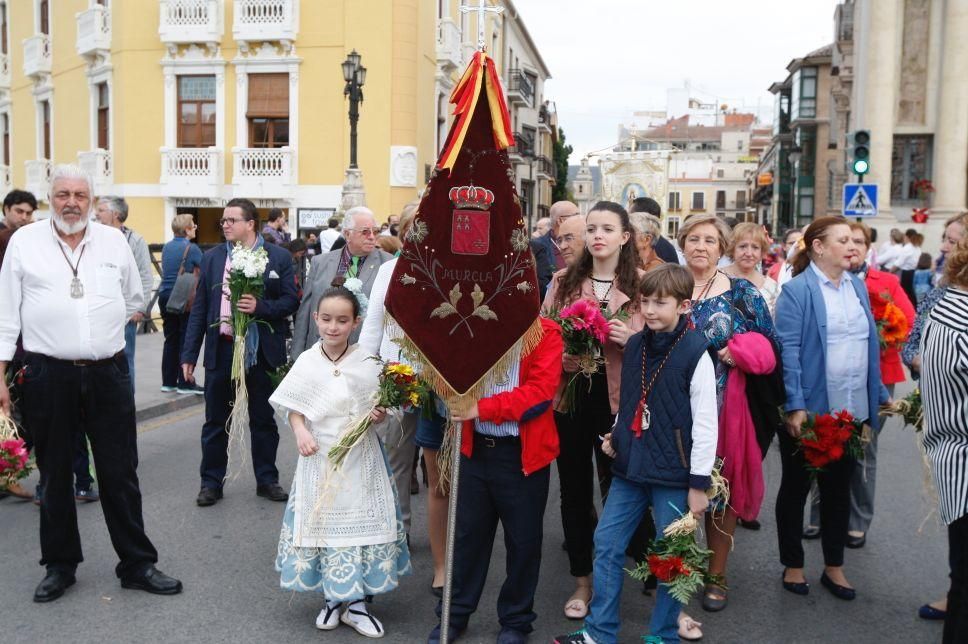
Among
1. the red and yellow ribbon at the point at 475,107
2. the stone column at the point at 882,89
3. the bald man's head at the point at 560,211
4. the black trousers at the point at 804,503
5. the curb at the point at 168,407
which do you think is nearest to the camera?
the red and yellow ribbon at the point at 475,107

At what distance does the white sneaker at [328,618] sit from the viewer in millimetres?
4699

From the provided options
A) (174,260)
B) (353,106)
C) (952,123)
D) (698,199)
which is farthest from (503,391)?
(698,199)

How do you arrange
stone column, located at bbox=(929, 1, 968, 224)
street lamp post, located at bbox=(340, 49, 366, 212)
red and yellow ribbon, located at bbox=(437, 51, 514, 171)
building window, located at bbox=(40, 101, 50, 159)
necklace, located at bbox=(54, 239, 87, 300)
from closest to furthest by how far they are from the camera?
red and yellow ribbon, located at bbox=(437, 51, 514, 171) < necklace, located at bbox=(54, 239, 87, 300) < street lamp post, located at bbox=(340, 49, 366, 212) < stone column, located at bbox=(929, 1, 968, 224) < building window, located at bbox=(40, 101, 50, 159)

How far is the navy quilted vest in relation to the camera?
429cm

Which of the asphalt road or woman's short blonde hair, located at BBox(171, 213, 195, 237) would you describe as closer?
the asphalt road

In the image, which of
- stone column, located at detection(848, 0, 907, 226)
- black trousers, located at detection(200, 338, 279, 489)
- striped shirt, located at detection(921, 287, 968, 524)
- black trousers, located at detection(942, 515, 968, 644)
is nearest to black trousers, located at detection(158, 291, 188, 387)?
black trousers, located at detection(200, 338, 279, 489)

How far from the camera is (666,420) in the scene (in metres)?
4.32

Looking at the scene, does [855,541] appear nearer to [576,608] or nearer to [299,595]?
[576,608]

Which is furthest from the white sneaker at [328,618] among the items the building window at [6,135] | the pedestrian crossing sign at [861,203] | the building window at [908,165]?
the building window at [6,135]

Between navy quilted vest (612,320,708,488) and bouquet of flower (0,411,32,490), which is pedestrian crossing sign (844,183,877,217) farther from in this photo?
bouquet of flower (0,411,32,490)

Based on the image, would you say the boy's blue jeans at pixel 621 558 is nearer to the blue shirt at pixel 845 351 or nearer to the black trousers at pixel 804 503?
the black trousers at pixel 804 503

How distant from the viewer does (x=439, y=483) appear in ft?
15.5

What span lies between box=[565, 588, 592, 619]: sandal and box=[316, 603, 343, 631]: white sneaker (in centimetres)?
126

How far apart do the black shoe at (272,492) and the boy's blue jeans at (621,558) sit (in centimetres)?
333
